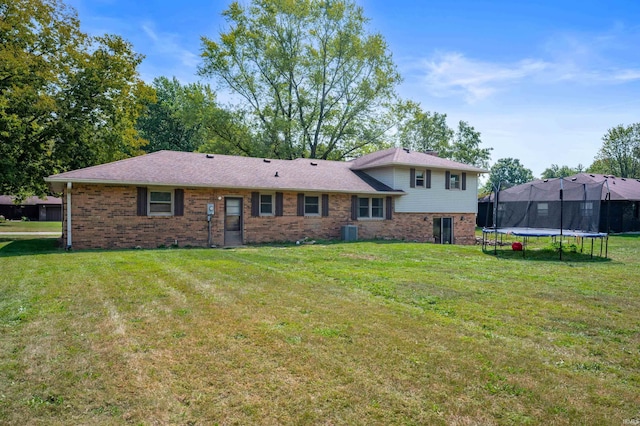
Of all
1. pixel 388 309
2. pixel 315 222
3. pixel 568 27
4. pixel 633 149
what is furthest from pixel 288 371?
pixel 633 149

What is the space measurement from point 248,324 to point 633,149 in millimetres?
60608

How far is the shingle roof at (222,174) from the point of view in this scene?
14.3m

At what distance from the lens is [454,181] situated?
2298 centimetres

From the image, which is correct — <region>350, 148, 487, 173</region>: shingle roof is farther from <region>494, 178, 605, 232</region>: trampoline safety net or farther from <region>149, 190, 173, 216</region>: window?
<region>149, 190, 173, 216</region>: window

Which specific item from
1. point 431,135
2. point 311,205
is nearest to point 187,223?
point 311,205

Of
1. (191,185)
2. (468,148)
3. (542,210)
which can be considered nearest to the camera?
(191,185)

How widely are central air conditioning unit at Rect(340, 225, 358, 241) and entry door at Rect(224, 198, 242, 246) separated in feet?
15.4

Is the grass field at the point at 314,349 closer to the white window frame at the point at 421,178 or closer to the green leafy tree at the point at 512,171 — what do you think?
the white window frame at the point at 421,178

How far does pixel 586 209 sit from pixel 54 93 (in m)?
23.0

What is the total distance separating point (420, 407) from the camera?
3199 mm

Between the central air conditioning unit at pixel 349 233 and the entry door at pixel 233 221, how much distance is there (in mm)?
4681

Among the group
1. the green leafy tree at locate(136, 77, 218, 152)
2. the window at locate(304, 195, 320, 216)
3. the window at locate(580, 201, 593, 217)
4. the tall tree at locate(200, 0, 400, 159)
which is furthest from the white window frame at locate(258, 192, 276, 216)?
the green leafy tree at locate(136, 77, 218, 152)

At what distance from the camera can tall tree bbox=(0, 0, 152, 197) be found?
1739cm

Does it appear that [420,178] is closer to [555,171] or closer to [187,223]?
[187,223]
